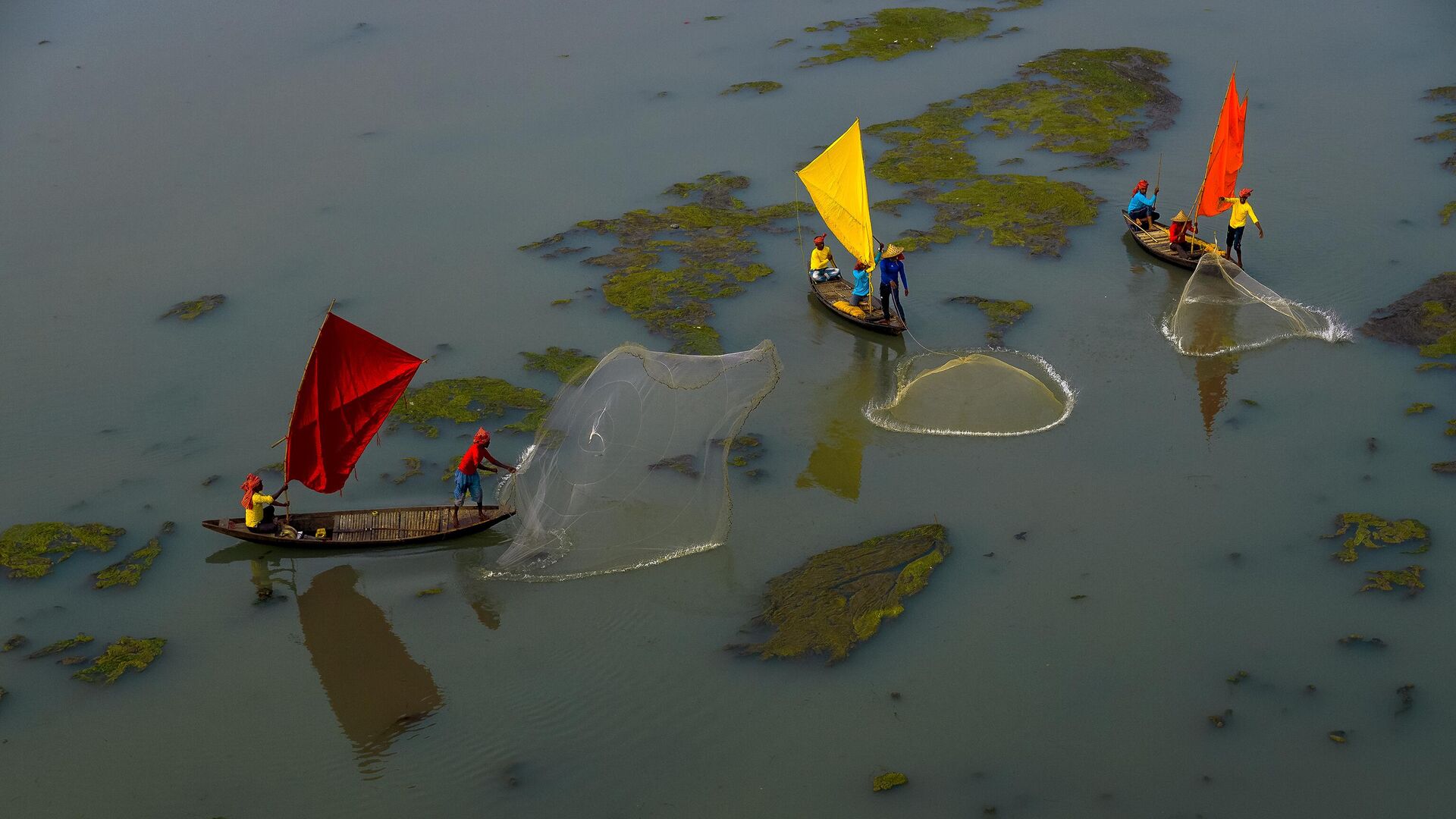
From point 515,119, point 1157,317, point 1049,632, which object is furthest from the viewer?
point 515,119

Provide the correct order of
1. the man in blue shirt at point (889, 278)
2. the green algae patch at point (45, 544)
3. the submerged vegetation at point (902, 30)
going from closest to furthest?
the green algae patch at point (45, 544)
the man in blue shirt at point (889, 278)
the submerged vegetation at point (902, 30)

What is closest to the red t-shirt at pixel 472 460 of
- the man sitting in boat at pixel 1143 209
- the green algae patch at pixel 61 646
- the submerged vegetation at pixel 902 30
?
the green algae patch at pixel 61 646

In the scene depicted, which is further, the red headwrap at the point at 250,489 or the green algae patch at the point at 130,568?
the green algae patch at the point at 130,568

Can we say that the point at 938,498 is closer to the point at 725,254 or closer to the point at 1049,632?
the point at 1049,632

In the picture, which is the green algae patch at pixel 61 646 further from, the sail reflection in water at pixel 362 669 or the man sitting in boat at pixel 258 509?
the sail reflection in water at pixel 362 669

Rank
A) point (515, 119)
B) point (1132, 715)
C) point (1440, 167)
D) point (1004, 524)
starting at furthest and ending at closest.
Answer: point (515, 119), point (1440, 167), point (1004, 524), point (1132, 715)

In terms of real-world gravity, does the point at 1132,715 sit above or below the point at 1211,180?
below

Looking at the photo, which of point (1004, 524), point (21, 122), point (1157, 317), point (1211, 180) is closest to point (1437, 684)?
point (1004, 524)
